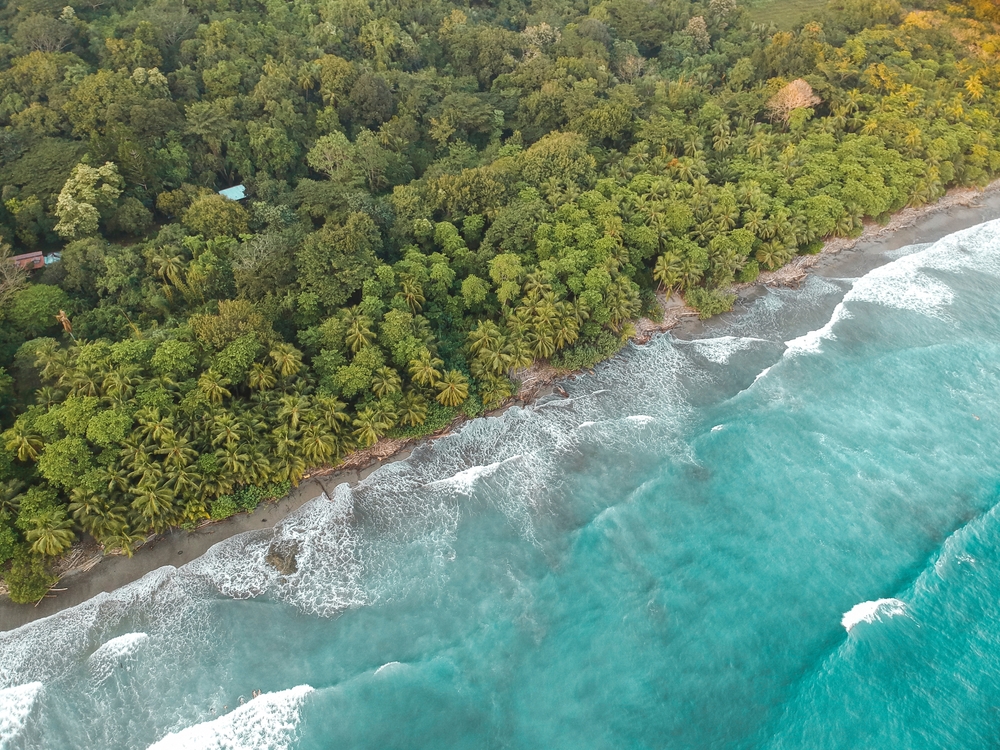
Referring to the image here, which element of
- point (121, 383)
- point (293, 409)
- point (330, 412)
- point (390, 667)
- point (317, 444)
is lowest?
point (390, 667)

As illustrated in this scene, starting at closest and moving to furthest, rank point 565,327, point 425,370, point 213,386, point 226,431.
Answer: point 226,431 → point 213,386 → point 425,370 → point 565,327

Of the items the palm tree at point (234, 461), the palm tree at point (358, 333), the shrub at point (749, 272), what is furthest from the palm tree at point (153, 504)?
the shrub at point (749, 272)

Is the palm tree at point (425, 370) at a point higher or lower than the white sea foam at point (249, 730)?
higher

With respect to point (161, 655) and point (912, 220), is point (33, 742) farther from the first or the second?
point (912, 220)

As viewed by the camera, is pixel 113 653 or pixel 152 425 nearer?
pixel 113 653

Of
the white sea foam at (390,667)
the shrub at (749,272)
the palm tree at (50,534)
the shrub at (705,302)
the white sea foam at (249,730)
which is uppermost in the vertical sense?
the shrub at (749,272)

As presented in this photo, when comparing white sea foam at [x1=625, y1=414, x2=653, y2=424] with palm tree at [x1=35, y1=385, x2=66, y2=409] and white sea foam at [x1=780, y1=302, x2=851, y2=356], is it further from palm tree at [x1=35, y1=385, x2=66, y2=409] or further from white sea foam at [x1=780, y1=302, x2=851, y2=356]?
palm tree at [x1=35, y1=385, x2=66, y2=409]

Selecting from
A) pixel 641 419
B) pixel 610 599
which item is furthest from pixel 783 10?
pixel 610 599

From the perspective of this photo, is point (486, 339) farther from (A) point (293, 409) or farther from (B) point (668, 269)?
(B) point (668, 269)

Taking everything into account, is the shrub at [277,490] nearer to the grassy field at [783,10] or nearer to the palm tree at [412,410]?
the palm tree at [412,410]
